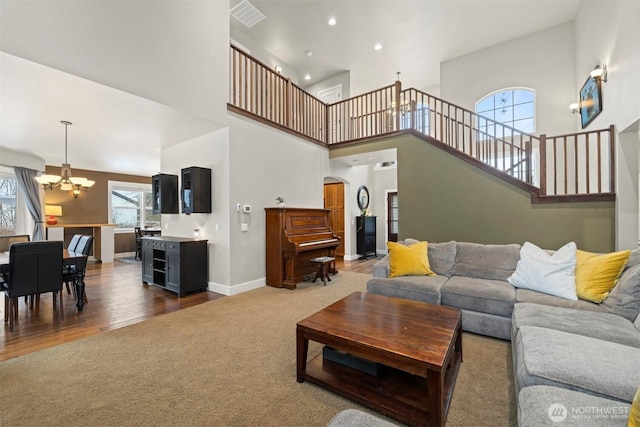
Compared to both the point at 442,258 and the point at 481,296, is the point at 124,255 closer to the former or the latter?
the point at 442,258

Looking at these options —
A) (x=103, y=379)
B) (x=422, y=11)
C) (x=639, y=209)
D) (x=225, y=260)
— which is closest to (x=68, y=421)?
(x=103, y=379)

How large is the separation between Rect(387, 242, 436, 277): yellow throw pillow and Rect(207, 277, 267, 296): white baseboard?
239 cm

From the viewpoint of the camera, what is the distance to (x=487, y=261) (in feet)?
10.7

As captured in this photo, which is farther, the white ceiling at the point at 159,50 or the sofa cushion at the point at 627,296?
the white ceiling at the point at 159,50

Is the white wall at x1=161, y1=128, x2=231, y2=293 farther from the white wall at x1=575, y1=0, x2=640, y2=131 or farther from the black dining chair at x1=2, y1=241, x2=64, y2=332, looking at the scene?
the white wall at x1=575, y1=0, x2=640, y2=131

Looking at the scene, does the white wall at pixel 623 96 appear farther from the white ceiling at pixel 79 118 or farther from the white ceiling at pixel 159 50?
the white ceiling at pixel 79 118

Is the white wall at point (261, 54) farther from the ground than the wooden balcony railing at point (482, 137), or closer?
farther from the ground

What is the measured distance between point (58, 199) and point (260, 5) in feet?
23.7

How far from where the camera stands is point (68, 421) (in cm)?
165

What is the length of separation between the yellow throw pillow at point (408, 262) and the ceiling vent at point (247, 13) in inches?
209

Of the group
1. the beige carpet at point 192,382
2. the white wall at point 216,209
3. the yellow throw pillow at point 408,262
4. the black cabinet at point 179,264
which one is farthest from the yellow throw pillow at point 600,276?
the black cabinet at point 179,264

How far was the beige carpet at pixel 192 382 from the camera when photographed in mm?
1679

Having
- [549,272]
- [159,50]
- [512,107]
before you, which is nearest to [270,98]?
[159,50]

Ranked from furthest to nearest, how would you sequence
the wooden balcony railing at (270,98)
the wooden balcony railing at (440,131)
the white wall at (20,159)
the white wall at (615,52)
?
the white wall at (20,159) → the wooden balcony railing at (270,98) → the wooden balcony railing at (440,131) → the white wall at (615,52)
